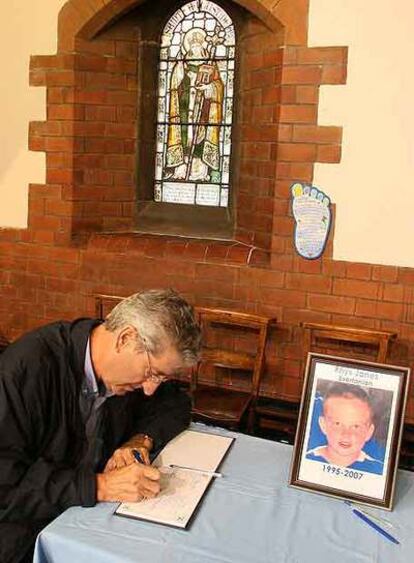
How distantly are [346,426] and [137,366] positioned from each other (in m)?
0.56

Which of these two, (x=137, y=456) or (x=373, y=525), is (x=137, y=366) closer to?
(x=137, y=456)

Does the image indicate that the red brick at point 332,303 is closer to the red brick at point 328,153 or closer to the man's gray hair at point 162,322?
the red brick at point 328,153

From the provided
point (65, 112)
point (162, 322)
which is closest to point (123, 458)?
point (162, 322)

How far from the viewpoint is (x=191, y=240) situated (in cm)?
361

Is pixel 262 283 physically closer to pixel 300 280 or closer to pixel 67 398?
pixel 300 280

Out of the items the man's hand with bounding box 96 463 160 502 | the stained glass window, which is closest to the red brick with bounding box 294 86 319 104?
the stained glass window

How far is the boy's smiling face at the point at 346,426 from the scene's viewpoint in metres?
1.64

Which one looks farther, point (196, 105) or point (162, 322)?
point (196, 105)

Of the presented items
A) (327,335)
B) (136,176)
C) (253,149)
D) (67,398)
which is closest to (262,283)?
(327,335)

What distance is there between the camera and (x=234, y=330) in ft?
11.1

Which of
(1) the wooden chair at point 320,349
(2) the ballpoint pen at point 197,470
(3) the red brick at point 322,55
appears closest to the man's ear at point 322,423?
(2) the ballpoint pen at point 197,470

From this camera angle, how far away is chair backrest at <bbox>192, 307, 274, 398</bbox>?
10.3 ft

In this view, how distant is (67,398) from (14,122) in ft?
7.93

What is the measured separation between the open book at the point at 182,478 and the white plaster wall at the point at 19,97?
7.34ft
